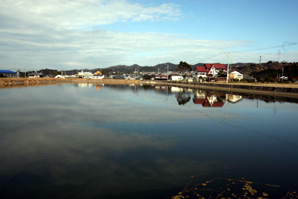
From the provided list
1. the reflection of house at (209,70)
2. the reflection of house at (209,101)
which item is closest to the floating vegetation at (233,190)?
the reflection of house at (209,101)

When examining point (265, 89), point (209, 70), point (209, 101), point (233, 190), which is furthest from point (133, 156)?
point (209, 70)

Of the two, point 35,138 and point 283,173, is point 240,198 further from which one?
point 35,138

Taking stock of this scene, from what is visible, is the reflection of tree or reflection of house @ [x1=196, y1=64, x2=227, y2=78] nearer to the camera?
the reflection of tree

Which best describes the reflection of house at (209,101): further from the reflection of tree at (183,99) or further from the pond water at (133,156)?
the pond water at (133,156)

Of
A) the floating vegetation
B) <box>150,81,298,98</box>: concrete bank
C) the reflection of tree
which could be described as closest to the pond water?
the floating vegetation

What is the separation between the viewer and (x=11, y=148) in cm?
864

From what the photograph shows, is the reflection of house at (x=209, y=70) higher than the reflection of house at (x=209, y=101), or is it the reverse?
the reflection of house at (x=209, y=70)

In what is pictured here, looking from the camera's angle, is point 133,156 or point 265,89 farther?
point 265,89

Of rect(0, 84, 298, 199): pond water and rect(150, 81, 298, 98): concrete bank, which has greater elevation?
rect(150, 81, 298, 98): concrete bank

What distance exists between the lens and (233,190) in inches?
226

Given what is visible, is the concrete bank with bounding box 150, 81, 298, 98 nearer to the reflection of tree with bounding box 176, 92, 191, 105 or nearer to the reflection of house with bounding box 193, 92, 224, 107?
the reflection of house with bounding box 193, 92, 224, 107

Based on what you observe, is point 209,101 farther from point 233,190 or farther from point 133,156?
point 233,190

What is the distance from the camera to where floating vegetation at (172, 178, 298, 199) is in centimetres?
546

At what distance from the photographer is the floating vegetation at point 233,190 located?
5.46 m
